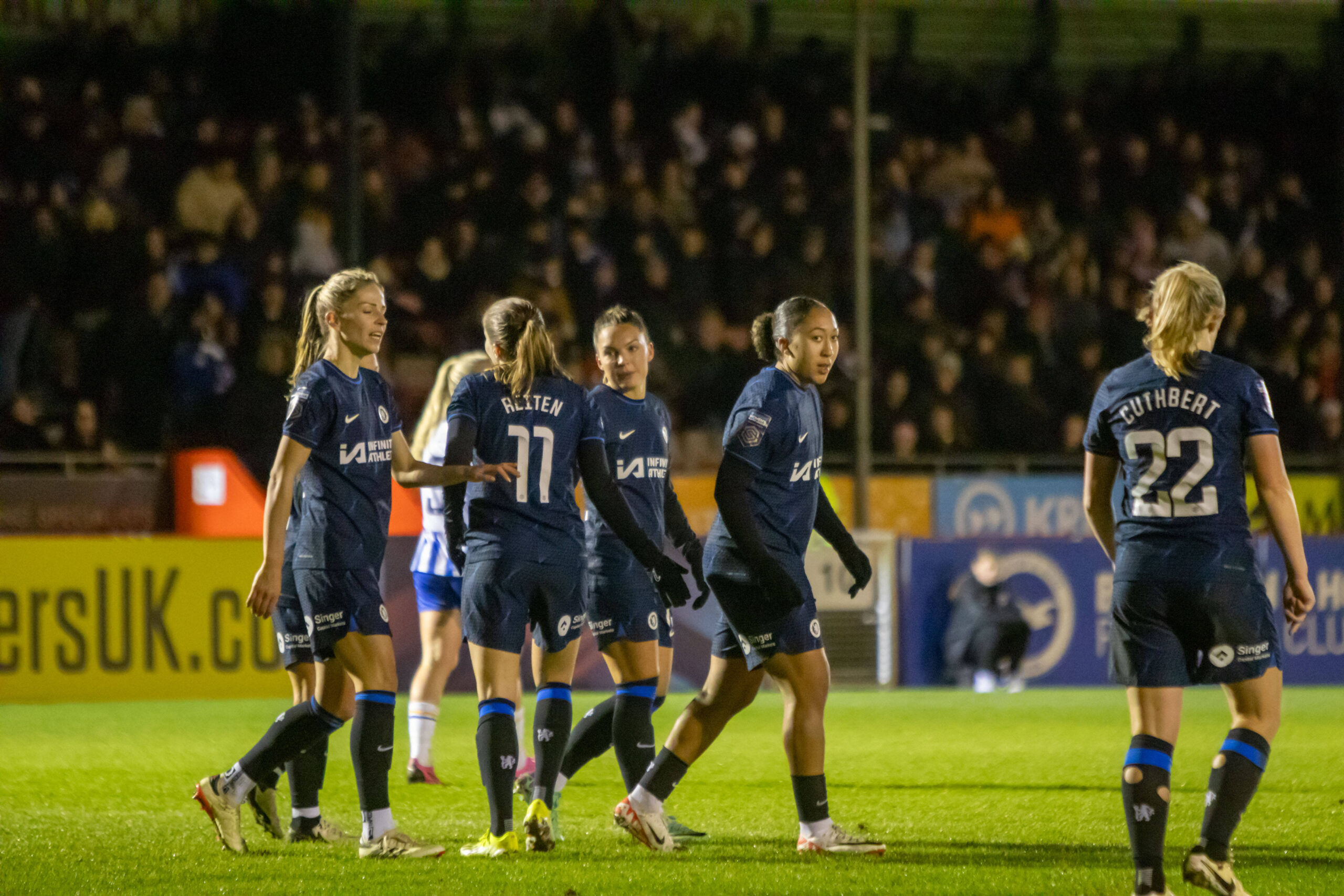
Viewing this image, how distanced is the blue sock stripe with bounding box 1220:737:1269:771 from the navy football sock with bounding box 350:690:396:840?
9.35 feet

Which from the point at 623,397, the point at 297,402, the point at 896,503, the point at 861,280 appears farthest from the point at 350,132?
the point at 297,402

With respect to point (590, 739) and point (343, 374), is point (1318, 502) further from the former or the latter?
point (343, 374)

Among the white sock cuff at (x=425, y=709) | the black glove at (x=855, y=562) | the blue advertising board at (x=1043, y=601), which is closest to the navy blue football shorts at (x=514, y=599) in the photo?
the black glove at (x=855, y=562)

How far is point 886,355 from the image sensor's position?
1855 cm

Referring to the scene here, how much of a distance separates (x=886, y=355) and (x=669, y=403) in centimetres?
272

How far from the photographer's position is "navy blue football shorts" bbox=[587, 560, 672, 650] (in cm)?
676

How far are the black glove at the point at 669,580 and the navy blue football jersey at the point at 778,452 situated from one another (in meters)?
0.20

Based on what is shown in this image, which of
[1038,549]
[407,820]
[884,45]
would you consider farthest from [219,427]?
[884,45]

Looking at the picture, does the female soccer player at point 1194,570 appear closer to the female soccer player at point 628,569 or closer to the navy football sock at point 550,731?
the female soccer player at point 628,569

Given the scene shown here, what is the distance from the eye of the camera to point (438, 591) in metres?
8.52

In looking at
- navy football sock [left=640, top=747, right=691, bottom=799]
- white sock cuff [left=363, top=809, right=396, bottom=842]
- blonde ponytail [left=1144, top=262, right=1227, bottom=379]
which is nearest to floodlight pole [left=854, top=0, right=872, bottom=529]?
navy football sock [left=640, top=747, right=691, bottom=799]

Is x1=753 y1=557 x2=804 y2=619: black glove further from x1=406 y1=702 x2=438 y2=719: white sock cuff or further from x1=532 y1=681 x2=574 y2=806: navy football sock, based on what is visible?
x1=406 y1=702 x2=438 y2=719: white sock cuff

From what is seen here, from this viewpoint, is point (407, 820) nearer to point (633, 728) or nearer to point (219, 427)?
point (633, 728)

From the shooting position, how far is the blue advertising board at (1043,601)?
47.5 feet
